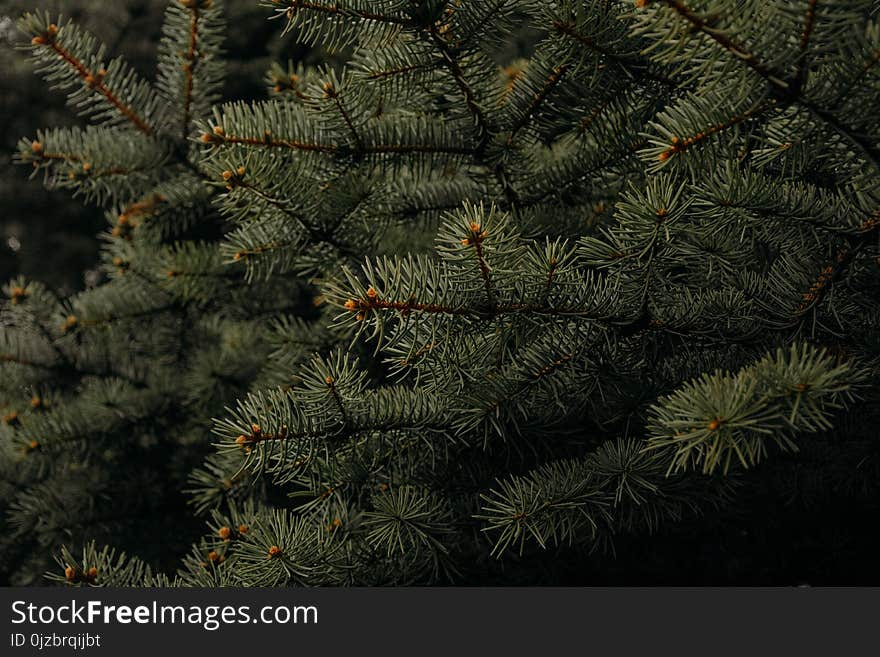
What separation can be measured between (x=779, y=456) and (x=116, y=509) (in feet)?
3.70

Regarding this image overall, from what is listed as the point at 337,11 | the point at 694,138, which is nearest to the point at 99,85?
the point at 337,11

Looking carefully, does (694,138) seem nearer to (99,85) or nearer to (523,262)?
(523,262)

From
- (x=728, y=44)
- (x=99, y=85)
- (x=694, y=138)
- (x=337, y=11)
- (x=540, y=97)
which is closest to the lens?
(x=728, y=44)

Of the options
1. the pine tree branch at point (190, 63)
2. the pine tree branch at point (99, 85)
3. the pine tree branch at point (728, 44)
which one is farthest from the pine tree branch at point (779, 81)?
the pine tree branch at point (99, 85)

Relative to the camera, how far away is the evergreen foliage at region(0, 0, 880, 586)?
0.61m

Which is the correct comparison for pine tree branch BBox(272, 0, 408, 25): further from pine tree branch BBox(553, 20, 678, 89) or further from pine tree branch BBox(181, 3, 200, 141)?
pine tree branch BBox(181, 3, 200, 141)

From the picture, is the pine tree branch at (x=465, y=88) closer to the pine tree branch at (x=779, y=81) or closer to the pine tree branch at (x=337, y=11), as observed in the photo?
the pine tree branch at (x=337, y=11)

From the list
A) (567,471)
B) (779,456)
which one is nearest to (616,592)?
(567,471)

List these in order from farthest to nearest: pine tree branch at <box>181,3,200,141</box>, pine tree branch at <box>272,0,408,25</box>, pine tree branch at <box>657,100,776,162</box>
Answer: pine tree branch at <box>181,3,200,141</box> → pine tree branch at <box>272,0,408,25</box> → pine tree branch at <box>657,100,776,162</box>

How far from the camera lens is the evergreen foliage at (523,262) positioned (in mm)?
614

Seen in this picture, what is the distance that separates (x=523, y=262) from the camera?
2.29ft

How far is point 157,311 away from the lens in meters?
1.41

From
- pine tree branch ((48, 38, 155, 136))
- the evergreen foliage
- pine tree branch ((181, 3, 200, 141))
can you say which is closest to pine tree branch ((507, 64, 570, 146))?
the evergreen foliage

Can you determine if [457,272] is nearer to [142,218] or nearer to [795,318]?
[795,318]
